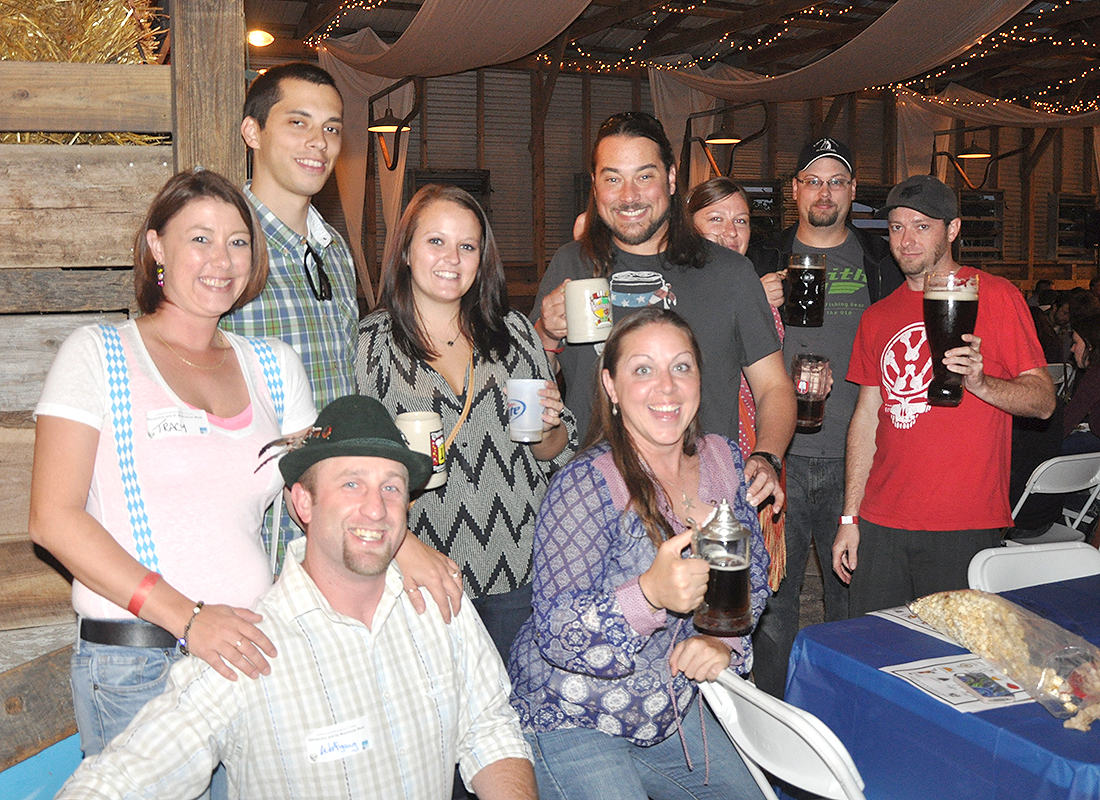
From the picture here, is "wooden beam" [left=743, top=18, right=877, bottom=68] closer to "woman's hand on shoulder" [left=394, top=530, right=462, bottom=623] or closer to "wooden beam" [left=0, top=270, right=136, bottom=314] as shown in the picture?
"wooden beam" [left=0, top=270, right=136, bottom=314]

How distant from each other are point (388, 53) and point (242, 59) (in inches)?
226

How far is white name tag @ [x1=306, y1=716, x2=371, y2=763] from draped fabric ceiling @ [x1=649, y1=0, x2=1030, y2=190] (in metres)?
6.57

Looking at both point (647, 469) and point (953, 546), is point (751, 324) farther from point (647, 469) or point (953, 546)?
point (953, 546)

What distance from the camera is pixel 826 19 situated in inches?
470

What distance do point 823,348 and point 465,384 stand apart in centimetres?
171

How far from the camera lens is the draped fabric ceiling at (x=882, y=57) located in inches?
262

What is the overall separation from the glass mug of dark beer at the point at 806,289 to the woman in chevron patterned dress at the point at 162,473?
1.86 metres

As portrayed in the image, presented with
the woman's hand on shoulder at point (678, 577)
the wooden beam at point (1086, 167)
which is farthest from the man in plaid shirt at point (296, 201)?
the wooden beam at point (1086, 167)

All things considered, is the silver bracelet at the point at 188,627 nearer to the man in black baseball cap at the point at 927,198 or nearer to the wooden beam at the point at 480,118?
the man in black baseball cap at the point at 927,198

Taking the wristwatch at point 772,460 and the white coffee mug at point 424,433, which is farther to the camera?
the wristwatch at point 772,460

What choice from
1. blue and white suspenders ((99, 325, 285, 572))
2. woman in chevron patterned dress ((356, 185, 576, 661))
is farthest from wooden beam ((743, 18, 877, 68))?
blue and white suspenders ((99, 325, 285, 572))

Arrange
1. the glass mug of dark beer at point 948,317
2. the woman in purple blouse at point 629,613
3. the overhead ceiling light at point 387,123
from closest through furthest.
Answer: the woman in purple blouse at point 629,613 → the glass mug of dark beer at point 948,317 → the overhead ceiling light at point 387,123

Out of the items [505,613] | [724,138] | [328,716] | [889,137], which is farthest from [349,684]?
[889,137]

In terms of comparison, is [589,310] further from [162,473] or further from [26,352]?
[26,352]
